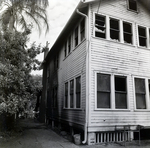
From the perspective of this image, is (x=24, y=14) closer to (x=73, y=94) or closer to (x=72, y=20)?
(x=72, y=20)

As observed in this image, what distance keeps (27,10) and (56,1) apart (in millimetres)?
2258

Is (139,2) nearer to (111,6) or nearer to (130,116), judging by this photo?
(111,6)

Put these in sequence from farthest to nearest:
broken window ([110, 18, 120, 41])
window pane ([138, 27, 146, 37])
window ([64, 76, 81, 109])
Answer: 1. window pane ([138, 27, 146, 37])
2. broken window ([110, 18, 120, 41])
3. window ([64, 76, 81, 109])

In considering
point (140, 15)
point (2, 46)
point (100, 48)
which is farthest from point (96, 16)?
point (2, 46)

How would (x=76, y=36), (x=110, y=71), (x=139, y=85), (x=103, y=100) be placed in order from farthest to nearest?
(x=76, y=36) < (x=139, y=85) < (x=110, y=71) < (x=103, y=100)

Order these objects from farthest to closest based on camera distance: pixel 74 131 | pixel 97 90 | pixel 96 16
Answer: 1. pixel 74 131
2. pixel 96 16
3. pixel 97 90

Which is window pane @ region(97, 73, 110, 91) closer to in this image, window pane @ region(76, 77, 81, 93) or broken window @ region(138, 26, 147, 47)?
window pane @ region(76, 77, 81, 93)

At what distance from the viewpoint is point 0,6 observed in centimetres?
950

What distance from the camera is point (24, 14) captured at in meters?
10.1

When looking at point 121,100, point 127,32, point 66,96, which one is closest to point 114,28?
point 127,32

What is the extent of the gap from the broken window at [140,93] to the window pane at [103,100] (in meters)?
1.73

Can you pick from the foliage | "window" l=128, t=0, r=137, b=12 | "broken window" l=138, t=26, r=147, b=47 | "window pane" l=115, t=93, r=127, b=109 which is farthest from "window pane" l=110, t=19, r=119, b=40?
the foliage

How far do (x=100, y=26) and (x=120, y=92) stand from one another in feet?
11.4

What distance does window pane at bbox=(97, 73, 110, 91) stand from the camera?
783cm
